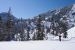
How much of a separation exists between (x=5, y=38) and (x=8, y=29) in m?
3.42

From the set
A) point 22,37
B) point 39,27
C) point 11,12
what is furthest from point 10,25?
point 22,37

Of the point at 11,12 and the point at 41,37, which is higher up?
the point at 11,12

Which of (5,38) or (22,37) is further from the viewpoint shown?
(22,37)

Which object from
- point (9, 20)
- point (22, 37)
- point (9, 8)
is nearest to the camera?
point (9, 20)

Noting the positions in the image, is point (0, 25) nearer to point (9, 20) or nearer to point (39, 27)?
point (9, 20)

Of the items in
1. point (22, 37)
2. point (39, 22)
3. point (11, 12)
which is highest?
point (11, 12)

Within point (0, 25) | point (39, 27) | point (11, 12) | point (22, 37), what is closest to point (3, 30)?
point (0, 25)

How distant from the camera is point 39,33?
60688mm

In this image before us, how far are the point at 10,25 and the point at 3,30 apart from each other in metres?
5.11

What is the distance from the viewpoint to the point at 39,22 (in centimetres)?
6234

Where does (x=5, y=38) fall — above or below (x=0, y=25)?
below

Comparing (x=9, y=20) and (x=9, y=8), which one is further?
(x=9, y=8)

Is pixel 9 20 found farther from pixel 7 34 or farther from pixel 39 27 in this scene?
pixel 39 27

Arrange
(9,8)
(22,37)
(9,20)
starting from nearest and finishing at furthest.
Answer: (9,20)
(9,8)
(22,37)
